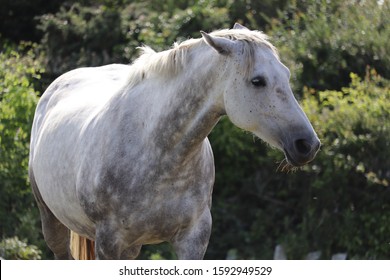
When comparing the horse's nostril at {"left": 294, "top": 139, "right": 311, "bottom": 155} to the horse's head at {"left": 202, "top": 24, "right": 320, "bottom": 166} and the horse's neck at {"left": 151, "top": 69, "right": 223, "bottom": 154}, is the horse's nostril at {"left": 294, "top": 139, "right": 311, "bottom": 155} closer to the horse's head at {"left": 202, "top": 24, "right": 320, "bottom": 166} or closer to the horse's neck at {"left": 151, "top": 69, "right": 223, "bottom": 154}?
the horse's head at {"left": 202, "top": 24, "right": 320, "bottom": 166}

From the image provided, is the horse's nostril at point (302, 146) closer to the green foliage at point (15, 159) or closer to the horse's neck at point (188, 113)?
the horse's neck at point (188, 113)

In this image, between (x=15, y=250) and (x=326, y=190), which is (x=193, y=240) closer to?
(x=15, y=250)

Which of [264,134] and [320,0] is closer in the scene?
[264,134]

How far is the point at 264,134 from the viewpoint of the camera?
219 inches

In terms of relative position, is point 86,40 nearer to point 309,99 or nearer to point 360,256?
point 309,99

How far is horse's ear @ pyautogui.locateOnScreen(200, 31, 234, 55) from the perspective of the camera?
5.58 m

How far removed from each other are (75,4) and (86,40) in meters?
0.76

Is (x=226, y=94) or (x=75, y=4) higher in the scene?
(x=226, y=94)

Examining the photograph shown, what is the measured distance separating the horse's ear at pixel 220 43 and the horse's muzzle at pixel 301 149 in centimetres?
62

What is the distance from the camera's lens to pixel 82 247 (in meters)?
7.43

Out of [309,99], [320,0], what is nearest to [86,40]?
[320,0]

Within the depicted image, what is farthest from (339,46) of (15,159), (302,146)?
(302,146)

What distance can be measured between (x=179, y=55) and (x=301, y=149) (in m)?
0.96

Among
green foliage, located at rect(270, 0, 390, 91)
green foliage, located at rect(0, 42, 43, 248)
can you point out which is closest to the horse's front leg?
green foliage, located at rect(0, 42, 43, 248)
